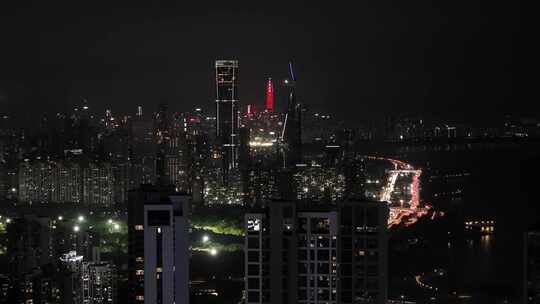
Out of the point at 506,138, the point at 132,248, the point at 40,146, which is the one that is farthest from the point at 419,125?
the point at 132,248

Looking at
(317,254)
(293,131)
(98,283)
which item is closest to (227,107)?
(293,131)

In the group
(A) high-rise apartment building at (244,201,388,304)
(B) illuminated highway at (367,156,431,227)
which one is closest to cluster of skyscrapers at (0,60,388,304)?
(A) high-rise apartment building at (244,201,388,304)

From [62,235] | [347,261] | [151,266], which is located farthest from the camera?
[62,235]

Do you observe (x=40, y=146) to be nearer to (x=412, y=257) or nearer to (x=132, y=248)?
(x=412, y=257)

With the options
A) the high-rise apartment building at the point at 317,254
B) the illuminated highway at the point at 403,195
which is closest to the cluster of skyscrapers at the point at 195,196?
the high-rise apartment building at the point at 317,254

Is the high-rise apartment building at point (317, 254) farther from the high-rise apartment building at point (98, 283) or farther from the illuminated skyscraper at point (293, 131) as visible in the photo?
the illuminated skyscraper at point (293, 131)

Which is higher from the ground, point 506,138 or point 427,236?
point 506,138
